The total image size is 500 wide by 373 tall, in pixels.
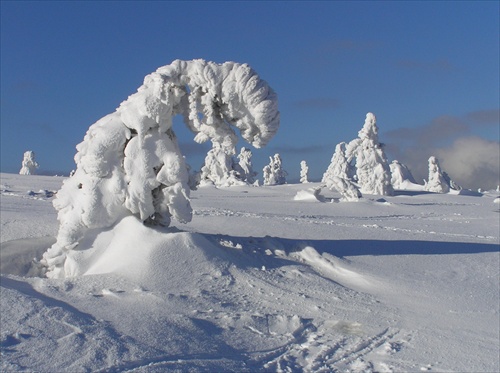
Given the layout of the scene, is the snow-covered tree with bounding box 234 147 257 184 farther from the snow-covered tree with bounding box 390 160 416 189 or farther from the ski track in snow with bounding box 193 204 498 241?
the ski track in snow with bounding box 193 204 498 241

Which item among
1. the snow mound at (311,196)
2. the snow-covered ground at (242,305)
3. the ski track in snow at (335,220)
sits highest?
the snow mound at (311,196)

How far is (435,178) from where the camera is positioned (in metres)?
39.4

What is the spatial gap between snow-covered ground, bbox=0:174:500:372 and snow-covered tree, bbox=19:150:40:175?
3234cm

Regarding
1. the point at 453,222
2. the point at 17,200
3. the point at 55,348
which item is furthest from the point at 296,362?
the point at 453,222

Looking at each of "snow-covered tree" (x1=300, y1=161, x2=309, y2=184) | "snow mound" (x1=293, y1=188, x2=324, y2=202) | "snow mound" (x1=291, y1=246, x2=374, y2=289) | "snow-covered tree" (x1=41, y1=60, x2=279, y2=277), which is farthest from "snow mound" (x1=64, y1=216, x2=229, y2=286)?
"snow-covered tree" (x1=300, y1=161, x2=309, y2=184)

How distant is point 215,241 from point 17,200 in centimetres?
842

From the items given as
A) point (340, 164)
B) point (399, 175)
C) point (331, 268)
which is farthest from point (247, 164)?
point (331, 268)

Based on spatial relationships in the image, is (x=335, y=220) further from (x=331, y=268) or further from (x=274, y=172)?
(x=274, y=172)

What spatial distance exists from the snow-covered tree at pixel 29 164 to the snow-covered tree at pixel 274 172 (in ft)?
63.3

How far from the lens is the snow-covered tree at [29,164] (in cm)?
4044

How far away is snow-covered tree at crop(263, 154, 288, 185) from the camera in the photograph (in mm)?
49125

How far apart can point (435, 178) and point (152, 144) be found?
1382 inches

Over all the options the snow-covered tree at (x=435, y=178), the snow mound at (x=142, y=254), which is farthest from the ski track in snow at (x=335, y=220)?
the snow-covered tree at (x=435, y=178)

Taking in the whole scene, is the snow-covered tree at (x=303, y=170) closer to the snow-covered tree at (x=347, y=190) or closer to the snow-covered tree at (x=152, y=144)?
the snow-covered tree at (x=347, y=190)
